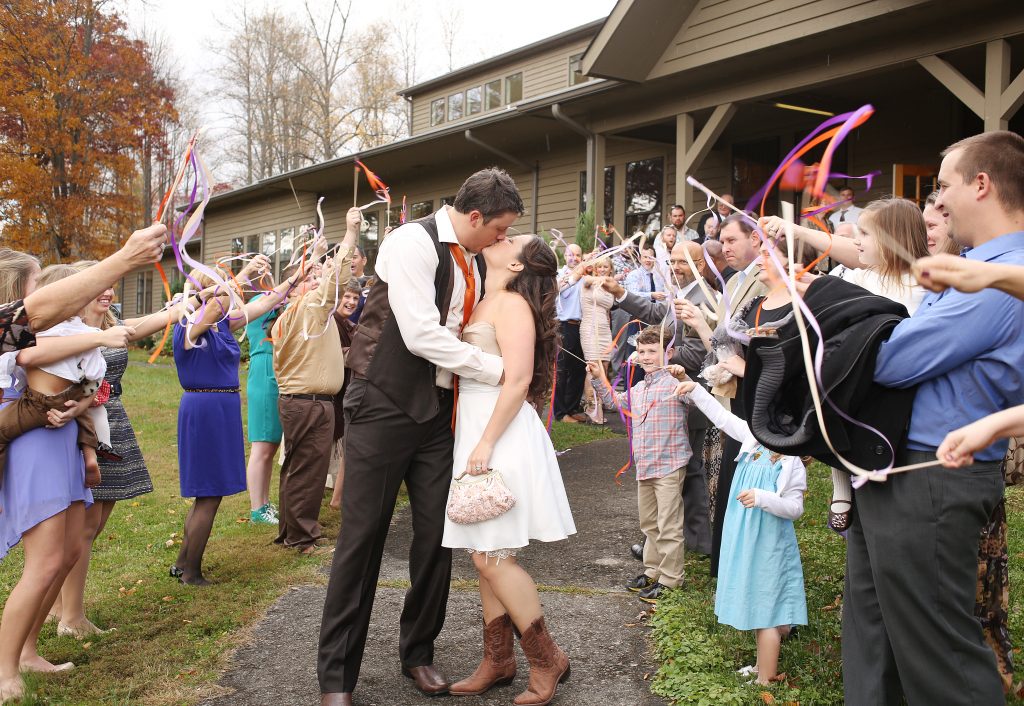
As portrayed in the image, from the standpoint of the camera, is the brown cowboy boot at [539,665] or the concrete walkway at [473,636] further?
the concrete walkway at [473,636]

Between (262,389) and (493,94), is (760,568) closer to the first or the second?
(262,389)

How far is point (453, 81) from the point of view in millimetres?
22062

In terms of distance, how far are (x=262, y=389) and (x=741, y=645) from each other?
14.1 feet

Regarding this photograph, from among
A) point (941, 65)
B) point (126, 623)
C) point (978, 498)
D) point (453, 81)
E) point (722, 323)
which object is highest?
point (453, 81)

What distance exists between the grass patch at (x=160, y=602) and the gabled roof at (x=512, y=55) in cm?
1266

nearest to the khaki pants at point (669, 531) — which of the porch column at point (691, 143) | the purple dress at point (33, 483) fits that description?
the purple dress at point (33, 483)

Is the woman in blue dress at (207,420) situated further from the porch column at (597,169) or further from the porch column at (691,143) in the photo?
the porch column at (597,169)

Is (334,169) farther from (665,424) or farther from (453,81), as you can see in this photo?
(665,424)

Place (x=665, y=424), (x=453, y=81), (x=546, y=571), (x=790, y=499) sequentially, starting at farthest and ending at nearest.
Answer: (x=453, y=81) → (x=546, y=571) → (x=665, y=424) → (x=790, y=499)

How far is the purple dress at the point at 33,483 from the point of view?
3.74 m

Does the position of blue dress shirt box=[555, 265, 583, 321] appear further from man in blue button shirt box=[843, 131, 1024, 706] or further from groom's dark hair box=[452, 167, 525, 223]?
man in blue button shirt box=[843, 131, 1024, 706]

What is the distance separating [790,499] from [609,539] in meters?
2.35

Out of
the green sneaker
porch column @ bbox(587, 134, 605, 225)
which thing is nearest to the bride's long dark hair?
the green sneaker

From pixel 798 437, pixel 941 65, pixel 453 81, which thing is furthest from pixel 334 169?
pixel 798 437
